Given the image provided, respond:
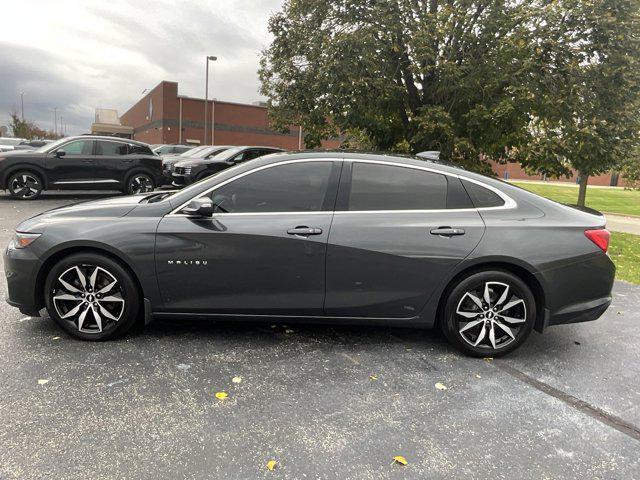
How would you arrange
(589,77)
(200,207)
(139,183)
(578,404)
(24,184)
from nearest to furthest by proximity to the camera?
(578,404), (200,207), (589,77), (24,184), (139,183)

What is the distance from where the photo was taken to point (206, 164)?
43.3 ft

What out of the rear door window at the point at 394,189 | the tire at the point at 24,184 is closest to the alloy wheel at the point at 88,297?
the rear door window at the point at 394,189

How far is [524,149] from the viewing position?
1037 centimetres

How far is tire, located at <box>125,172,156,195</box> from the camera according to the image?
12.6 meters

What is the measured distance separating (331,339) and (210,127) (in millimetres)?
44043

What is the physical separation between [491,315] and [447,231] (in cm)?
74

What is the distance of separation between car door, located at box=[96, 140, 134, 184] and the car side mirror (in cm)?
974

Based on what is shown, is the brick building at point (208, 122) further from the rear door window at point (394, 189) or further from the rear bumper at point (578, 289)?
the rear bumper at point (578, 289)

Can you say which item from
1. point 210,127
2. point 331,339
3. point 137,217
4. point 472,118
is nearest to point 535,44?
point 472,118

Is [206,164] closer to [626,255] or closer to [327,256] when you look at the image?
[626,255]

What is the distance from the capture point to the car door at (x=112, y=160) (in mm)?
12148

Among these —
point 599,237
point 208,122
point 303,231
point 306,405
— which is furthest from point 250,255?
point 208,122

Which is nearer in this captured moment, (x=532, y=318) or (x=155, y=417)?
(x=155, y=417)

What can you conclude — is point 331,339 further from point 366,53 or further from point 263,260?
point 366,53
